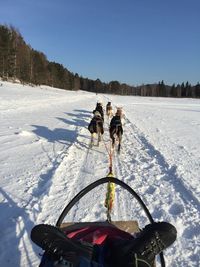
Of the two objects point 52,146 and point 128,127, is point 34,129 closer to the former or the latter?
point 52,146

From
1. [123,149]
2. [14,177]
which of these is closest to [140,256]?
[14,177]

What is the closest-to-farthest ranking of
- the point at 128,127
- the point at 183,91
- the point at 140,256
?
the point at 140,256, the point at 128,127, the point at 183,91

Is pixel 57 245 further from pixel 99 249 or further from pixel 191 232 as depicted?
pixel 191 232

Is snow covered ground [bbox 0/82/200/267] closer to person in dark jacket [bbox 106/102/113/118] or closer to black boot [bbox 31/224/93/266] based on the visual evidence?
black boot [bbox 31/224/93/266]

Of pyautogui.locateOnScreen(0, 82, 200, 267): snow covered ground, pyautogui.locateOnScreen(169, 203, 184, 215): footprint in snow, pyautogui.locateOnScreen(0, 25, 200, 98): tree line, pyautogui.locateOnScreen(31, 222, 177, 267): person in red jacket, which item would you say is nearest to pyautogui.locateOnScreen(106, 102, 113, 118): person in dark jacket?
pyautogui.locateOnScreen(0, 82, 200, 267): snow covered ground

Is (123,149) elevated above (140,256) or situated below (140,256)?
below

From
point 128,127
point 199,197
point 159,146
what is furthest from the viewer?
point 128,127

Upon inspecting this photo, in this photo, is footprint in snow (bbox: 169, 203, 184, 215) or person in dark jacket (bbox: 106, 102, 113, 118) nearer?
footprint in snow (bbox: 169, 203, 184, 215)

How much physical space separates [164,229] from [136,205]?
2.93 m

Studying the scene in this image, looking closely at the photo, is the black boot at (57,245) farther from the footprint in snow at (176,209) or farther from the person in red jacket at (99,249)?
the footprint in snow at (176,209)

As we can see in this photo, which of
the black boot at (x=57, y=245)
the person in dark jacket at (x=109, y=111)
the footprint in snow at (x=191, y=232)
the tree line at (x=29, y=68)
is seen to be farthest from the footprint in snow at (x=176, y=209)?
the tree line at (x=29, y=68)

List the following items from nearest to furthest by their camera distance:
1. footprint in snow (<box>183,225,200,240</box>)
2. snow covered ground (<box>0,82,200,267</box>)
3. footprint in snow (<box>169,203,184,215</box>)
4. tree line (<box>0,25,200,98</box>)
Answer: snow covered ground (<box>0,82,200,267</box>) → footprint in snow (<box>183,225,200,240</box>) → footprint in snow (<box>169,203,184,215</box>) → tree line (<box>0,25,200,98</box>)

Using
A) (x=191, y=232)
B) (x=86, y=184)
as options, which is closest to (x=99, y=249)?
(x=191, y=232)

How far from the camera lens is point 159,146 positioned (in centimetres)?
1124
